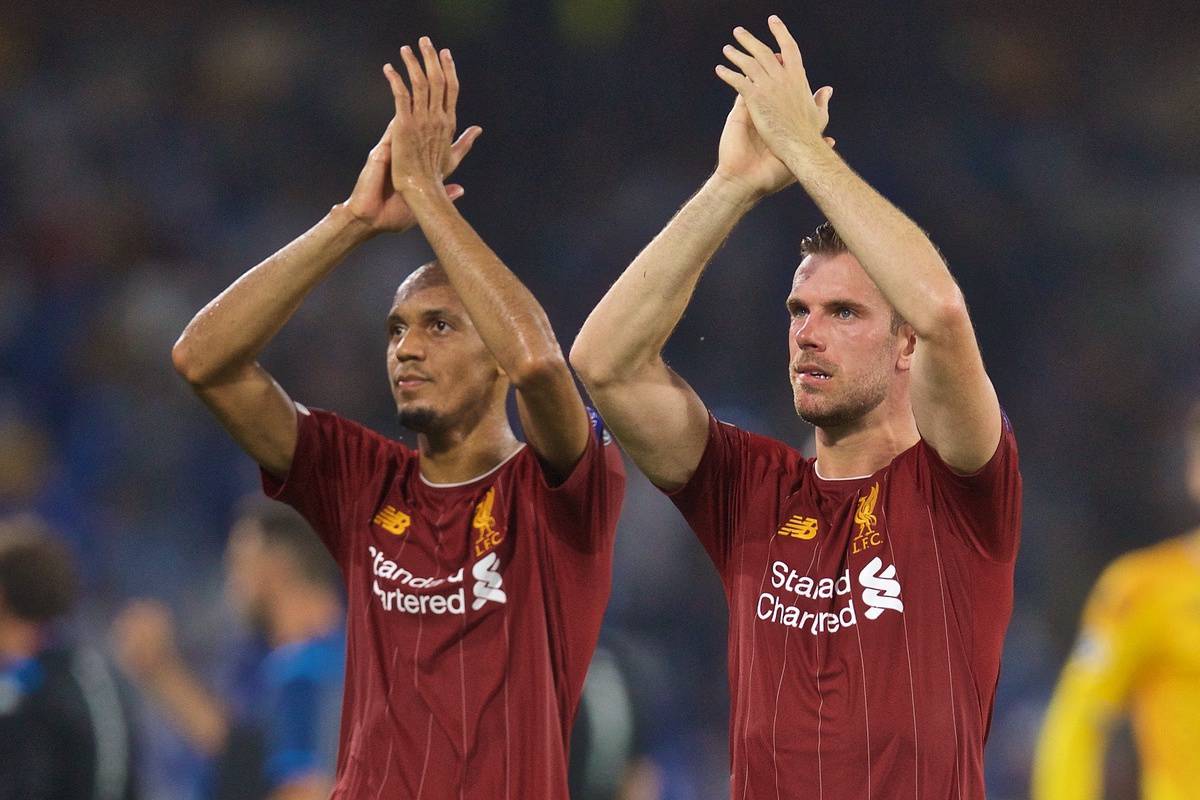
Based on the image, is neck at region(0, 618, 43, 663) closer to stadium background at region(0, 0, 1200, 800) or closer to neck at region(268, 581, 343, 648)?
neck at region(268, 581, 343, 648)

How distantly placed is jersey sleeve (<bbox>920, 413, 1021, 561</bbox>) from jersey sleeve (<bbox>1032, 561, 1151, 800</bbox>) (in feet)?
6.92

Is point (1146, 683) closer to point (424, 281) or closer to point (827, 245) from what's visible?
point (827, 245)

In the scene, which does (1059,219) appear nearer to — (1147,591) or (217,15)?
(1147,591)

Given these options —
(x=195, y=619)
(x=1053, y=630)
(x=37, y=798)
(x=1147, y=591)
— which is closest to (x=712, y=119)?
(x=1053, y=630)

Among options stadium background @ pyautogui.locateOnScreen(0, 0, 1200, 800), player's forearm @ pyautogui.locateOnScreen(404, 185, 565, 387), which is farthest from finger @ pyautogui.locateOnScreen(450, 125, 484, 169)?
stadium background @ pyautogui.locateOnScreen(0, 0, 1200, 800)

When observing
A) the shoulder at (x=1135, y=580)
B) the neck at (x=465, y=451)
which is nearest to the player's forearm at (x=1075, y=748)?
the shoulder at (x=1135, y=580)

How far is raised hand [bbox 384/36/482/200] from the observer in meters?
3.61

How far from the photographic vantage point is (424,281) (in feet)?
12.5

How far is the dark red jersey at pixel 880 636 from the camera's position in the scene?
8.97 feet

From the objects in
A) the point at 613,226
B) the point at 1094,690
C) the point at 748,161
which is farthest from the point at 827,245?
the point at 613,226

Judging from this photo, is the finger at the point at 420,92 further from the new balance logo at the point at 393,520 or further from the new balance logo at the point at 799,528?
the new balance logo at the point at 799,528

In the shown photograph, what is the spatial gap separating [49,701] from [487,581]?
2231mm

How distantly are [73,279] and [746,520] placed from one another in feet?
22.8

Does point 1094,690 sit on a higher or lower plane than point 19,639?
lower
